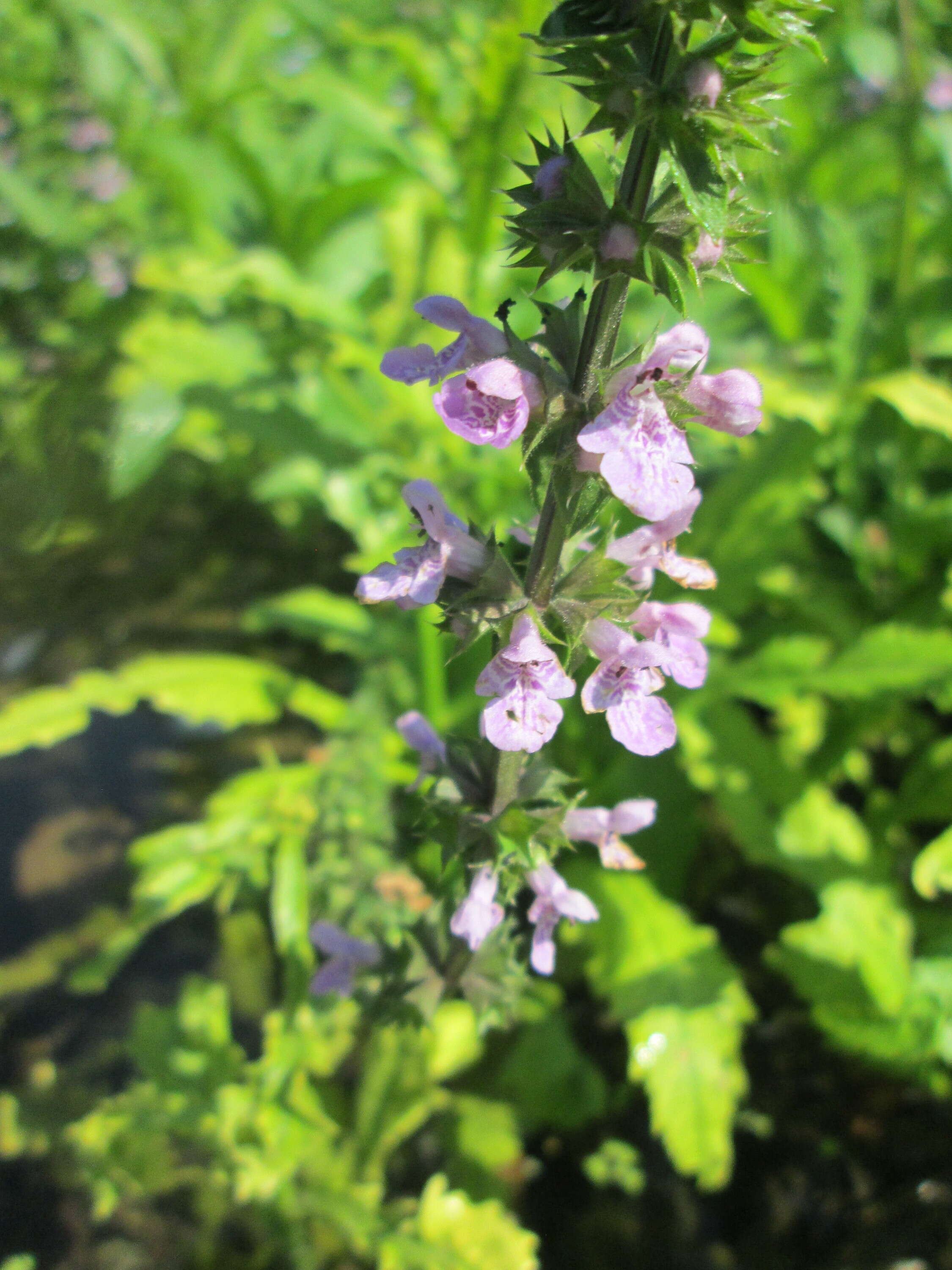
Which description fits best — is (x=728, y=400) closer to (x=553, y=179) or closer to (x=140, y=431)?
(x=553, y=179)

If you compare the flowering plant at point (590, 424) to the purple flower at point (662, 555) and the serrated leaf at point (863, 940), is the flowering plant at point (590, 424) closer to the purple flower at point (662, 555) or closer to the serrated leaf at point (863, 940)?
the purple flower at point (662, 555)

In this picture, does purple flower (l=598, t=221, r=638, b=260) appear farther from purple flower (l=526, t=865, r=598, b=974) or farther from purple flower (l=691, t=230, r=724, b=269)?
purple flower (l=526, t=865, r=598, b=974)

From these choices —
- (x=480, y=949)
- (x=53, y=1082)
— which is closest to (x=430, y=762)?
(x=480, y=949)

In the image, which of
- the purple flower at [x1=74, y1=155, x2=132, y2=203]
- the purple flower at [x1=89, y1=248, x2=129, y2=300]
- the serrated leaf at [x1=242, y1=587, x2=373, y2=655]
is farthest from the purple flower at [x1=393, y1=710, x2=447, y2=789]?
the purple flower at [x1=74, y1=155, x2=132, y2=203]

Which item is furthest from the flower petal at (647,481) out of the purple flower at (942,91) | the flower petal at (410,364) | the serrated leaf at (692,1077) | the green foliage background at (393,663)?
the purple flower at (942,91)

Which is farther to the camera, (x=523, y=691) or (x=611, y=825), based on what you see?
(x=611, y=825)

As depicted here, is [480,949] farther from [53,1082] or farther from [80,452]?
[80,452]

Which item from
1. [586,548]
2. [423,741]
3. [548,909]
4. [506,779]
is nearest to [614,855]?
[548,909]
